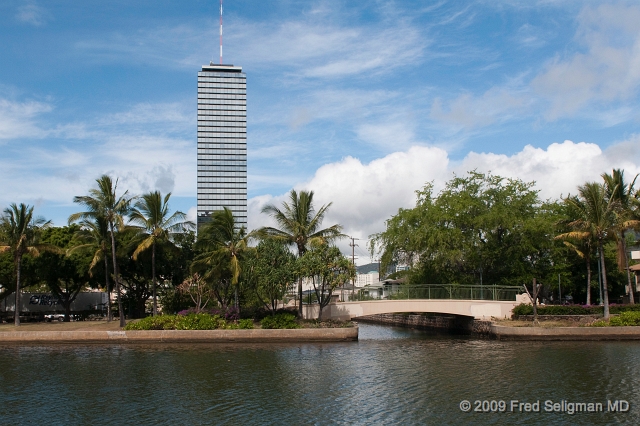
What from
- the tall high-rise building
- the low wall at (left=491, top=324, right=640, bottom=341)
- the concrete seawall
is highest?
the tall high-rise building

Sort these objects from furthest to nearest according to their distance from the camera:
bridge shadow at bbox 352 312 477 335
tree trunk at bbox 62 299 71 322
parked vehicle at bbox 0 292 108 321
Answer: parked vehicle at bbox 0 292 108 321
tree trunk at bbox 62 299 71 322
bridge shadow at bbox 352 312 477 335

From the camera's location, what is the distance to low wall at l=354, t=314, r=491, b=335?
48244 millimetres

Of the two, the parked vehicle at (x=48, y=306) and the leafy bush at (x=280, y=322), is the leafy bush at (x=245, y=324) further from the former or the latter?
the parked vehicle at (x=48, y=306)

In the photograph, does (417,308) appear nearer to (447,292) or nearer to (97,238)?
(447,292)

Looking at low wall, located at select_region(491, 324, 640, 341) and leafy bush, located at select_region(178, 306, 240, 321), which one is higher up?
leafy bush, located at select_region(178, 306, 240, 321)

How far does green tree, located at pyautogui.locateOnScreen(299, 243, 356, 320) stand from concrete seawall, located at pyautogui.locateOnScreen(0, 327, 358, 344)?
3.60 metres

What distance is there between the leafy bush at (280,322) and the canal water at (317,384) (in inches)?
119

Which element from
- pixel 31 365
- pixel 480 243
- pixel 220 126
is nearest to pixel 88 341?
pixel 31 365

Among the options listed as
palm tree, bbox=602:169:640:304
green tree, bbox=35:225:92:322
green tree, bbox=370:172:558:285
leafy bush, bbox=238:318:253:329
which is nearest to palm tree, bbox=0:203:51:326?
green tree, bbox=35:225:92:322

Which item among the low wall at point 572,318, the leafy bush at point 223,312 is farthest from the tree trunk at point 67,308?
the low wall at point 572,318

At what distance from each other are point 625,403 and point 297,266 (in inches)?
942

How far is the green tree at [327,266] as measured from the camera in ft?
138

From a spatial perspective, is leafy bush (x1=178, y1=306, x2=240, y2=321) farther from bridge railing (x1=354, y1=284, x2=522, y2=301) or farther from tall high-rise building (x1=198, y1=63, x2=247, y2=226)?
tall high-rise building (x1=198, y1=63, x2=247, y2=226)

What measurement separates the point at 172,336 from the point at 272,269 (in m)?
7.94
